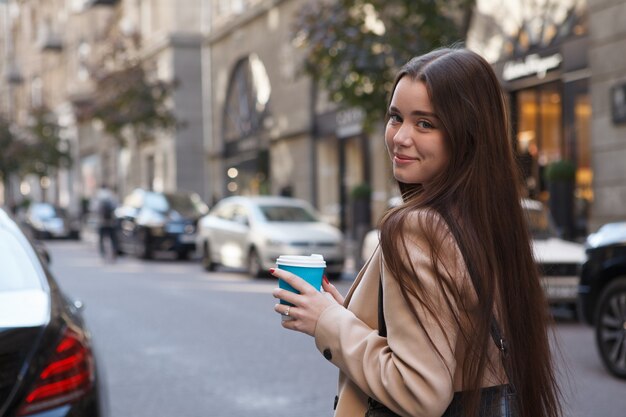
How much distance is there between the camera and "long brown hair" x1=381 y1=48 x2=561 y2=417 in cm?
198

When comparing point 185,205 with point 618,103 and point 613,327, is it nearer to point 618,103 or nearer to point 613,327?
point 618,103

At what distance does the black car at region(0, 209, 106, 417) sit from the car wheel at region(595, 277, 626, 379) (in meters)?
4.67

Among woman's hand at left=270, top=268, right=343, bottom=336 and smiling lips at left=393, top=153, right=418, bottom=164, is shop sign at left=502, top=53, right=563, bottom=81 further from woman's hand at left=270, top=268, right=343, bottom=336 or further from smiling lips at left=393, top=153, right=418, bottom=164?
woman's hand at left=270, top=268, right=343, bottom=336

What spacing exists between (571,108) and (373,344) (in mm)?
17003

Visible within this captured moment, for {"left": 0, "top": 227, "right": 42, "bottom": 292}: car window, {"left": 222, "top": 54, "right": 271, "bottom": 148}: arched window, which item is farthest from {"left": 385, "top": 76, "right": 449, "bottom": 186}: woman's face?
{"left": 222, "top": 54, "right": 271, "bottom": 148}: arched window

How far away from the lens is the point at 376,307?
7.04 feet

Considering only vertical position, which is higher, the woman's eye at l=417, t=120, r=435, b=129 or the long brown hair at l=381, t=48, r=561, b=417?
the woman's eye at l=417, t=120, r=435, b=129

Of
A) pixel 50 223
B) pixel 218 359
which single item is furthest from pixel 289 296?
pixel 50 223

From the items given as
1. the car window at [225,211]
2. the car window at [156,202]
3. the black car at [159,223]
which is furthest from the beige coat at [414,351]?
the car window at [156,202]

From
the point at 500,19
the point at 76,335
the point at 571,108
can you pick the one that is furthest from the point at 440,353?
the point at 500,19

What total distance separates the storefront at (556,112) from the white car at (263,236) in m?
3.82

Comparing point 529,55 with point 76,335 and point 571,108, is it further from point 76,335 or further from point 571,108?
point 76,335

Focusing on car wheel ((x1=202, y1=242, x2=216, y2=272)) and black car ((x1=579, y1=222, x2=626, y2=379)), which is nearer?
black car ((x1=579, y1=222, x2=626, y2=379))

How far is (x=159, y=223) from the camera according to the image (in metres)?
22.8
